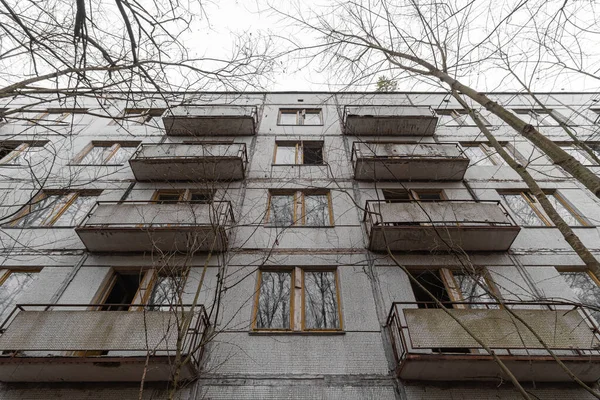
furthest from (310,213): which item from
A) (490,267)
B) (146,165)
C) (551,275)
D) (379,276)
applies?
(551,275)

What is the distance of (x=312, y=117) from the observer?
49.2 ft

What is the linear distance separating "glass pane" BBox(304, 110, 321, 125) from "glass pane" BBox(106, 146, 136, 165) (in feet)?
24.5

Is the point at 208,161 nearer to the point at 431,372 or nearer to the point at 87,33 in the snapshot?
the point at 87,33

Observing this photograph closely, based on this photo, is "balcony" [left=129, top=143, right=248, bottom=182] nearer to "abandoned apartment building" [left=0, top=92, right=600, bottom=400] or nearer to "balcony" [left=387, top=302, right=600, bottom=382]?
"abandoned apartment building" [left=0, top=92, right=600, bottom=400]

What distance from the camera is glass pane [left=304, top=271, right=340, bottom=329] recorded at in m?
7.16

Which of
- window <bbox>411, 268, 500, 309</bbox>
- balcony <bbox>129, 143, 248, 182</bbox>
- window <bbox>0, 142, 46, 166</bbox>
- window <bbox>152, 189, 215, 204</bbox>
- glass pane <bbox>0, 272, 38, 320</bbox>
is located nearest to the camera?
glass pane <bbox>0, 272, 38, 320</bbox>

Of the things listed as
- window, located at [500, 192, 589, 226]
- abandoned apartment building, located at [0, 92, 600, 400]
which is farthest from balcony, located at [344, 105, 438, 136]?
window, located at [500, 192, 589, 226]

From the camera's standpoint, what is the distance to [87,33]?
5066 millimetres

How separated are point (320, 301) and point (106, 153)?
10.5 meters

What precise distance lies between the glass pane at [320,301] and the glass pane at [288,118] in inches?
331

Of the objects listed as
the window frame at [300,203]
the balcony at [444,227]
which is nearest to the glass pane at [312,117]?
the window frame at [300,203]

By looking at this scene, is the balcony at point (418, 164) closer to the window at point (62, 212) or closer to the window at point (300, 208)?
the window at point (300, 208)

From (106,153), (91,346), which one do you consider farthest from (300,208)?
(106,153)

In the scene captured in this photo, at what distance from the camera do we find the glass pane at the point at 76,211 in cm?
972
